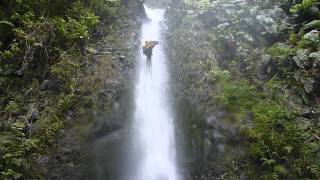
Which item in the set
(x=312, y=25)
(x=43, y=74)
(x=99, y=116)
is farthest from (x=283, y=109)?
(x=43, y=74)

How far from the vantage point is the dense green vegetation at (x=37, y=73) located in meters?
7.05

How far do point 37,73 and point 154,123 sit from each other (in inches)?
137

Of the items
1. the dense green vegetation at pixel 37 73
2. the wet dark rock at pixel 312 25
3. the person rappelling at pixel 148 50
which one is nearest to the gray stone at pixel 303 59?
the wet dark rock at pixel 312 25

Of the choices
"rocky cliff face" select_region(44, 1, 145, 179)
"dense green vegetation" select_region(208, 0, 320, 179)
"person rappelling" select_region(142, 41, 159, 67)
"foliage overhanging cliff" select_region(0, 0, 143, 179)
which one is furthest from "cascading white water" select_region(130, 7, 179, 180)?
"dense green vegetation" select_region(208, 0, 320, 179)

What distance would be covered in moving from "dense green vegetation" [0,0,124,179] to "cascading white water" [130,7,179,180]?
68.5 inches

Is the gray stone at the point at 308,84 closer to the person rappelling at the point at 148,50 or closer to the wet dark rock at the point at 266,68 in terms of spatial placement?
the wet dark rock at the point at 266,68

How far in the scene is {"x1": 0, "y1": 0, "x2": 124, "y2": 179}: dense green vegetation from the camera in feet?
23.1

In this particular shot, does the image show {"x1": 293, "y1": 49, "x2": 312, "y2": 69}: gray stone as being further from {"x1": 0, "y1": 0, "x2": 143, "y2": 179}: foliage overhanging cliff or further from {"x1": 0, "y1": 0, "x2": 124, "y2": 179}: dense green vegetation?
{"x1": 0, "y1": 0, "x2": 124, "y2": 179}: dense green vegetation

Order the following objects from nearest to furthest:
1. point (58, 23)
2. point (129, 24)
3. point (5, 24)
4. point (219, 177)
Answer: point (219, 177) → point (5, 24) → point (58, 23) → point (129, 24)

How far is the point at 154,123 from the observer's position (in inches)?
363

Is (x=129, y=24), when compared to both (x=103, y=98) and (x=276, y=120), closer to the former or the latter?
(x=103, y=98)

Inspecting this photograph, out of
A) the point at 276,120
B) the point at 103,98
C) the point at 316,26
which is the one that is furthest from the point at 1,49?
the point at 316,26

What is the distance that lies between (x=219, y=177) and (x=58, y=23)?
6140 mm

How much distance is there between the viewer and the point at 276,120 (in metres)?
7.75
